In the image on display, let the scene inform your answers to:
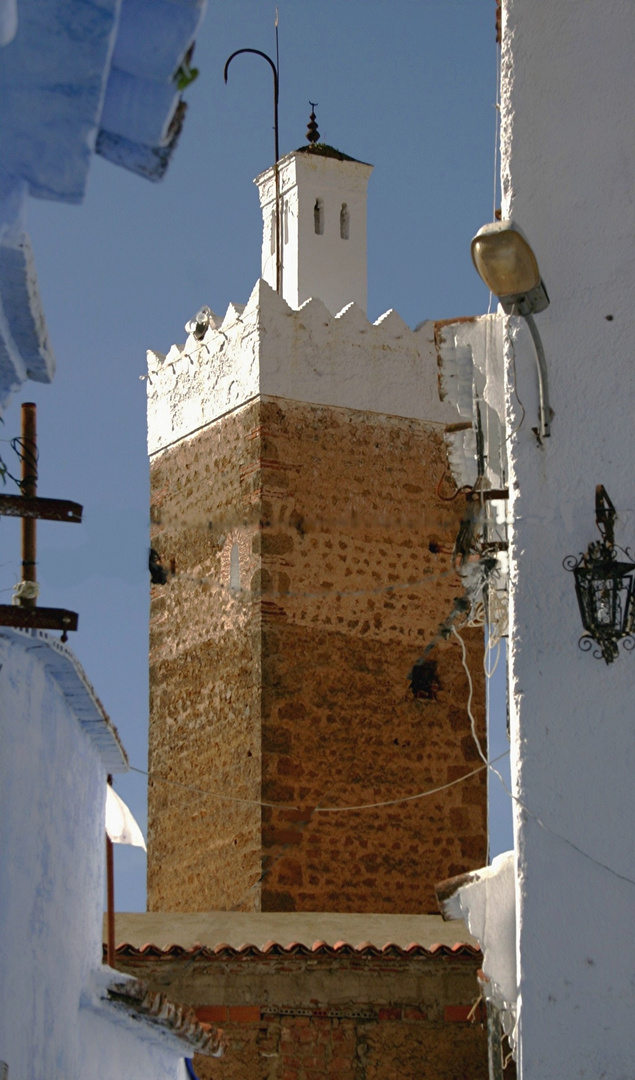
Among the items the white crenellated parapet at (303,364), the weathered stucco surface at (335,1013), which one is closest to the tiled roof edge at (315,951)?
the weathered stucco surface at (335,1013)

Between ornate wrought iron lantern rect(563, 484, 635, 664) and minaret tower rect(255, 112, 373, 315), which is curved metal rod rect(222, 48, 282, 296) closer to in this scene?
minaret tower rect(255, 112, 373, 315)

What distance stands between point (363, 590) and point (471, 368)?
773 centimetres

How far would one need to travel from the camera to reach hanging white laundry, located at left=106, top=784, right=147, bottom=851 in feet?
35.7

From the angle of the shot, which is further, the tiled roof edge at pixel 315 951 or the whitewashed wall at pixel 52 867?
the tiled roof edge at pixel 315 951

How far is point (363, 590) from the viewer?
16.6 m

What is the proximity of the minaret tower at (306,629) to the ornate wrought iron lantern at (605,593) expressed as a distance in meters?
8.54

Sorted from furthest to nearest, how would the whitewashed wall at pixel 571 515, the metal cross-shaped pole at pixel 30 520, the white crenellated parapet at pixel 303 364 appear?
the white crenellated parapet at pixel 303 364 < the whitewashed wall at pixel 571 515 < the metal cross-shaped pole at pixel 30 520

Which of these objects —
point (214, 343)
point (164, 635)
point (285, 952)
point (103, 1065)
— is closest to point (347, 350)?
point (214, 343)

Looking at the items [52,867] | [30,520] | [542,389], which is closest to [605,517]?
[542,389]

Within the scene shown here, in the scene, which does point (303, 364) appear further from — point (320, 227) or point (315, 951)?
point (315, 951)

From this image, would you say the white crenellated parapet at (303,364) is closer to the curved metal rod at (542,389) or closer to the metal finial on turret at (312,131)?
the metal finial on turret at (312,131)

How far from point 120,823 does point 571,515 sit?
423 cm

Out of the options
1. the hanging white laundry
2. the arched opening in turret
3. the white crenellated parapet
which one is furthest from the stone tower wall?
the hanging white laundry

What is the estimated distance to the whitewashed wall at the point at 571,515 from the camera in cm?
723
